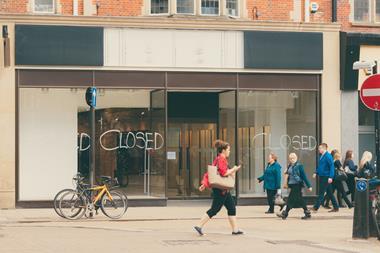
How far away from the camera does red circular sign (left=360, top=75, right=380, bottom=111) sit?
14.8 metres

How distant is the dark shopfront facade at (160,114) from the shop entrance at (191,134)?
0.10 feet

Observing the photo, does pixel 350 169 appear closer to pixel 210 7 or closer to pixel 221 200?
pixel 210 7

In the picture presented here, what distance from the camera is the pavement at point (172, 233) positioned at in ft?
44.2

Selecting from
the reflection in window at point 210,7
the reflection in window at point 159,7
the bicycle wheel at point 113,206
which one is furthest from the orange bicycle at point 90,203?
the reflection in window at point 210,7

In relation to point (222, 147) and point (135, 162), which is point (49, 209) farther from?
point (222, 147)

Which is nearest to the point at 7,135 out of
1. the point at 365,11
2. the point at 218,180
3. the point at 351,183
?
the point at 218,180

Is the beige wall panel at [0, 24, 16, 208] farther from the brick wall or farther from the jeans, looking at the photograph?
the jeans

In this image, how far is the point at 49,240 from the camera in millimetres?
14367

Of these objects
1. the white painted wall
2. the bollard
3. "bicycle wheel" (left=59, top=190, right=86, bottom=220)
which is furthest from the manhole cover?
the white painted wall

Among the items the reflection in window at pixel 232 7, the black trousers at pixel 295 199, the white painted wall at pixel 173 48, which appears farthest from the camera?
the reflection in window at pixel 232 7

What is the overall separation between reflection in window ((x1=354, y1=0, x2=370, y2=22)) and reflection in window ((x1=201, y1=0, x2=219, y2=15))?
435 centimetres

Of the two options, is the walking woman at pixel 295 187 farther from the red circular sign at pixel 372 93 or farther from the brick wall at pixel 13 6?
the brick wall at pixel 13 6

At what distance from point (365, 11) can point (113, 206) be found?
34.6 feet

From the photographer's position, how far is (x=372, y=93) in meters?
14.9
